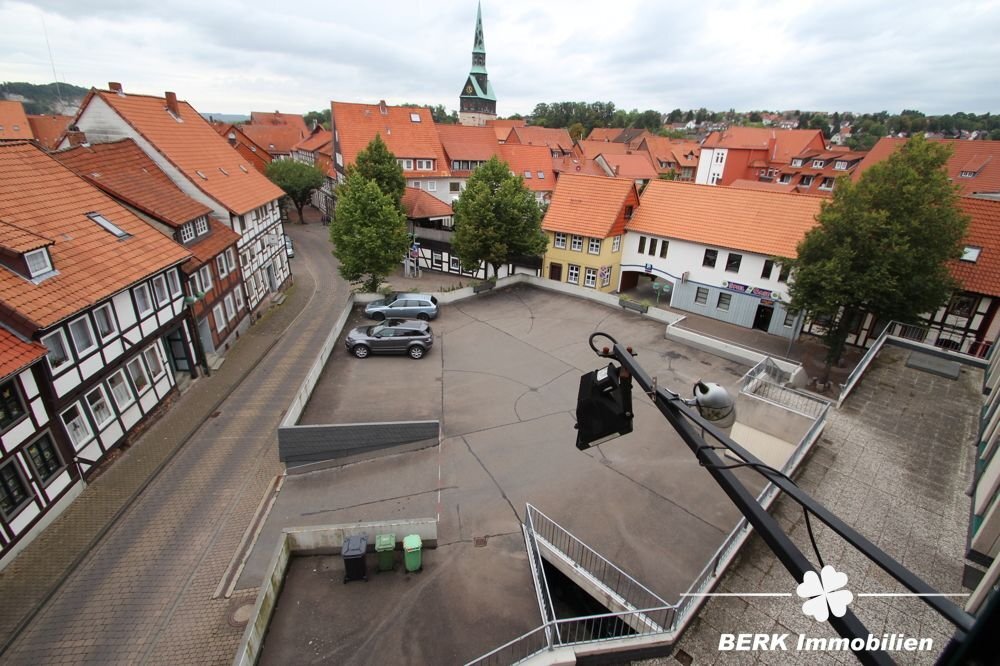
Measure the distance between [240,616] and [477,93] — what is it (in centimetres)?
9983

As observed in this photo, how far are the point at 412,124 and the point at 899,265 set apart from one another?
43.2m

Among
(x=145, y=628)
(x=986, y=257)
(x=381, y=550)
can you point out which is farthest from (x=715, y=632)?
(x=986, y=257)

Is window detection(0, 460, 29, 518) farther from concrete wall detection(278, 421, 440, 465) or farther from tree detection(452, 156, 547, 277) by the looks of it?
tree detection(452, 156, 547, 277)

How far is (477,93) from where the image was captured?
95812 millimetres

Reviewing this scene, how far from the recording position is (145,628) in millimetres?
11484

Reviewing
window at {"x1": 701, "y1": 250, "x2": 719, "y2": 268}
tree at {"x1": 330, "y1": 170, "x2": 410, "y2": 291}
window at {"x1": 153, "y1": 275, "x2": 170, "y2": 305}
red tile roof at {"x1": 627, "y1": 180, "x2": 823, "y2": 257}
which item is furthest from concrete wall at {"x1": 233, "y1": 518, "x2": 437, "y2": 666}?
window at {"x1": 701, "y1": 250, "x2": 719, "y2": 268}

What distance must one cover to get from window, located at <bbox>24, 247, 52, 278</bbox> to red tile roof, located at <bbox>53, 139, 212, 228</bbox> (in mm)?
6425

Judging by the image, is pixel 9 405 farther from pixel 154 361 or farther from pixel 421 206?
pixel 421 206

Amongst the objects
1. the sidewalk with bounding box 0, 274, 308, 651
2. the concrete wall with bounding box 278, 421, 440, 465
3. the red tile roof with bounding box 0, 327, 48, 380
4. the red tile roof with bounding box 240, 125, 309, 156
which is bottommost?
the sidewalk with bounding box 0, 274, 308, 651

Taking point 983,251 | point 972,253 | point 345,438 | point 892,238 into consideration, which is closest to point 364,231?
point 345,438

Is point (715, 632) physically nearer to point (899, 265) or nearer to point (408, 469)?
point (408, 469)

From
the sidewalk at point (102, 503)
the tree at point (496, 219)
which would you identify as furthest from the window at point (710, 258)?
the sidewalk at point (102, 503)

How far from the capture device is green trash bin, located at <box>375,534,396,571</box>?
1074 cm

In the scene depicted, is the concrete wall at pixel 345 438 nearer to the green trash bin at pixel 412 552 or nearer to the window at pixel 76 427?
the green trash bin at pixel 412 552
